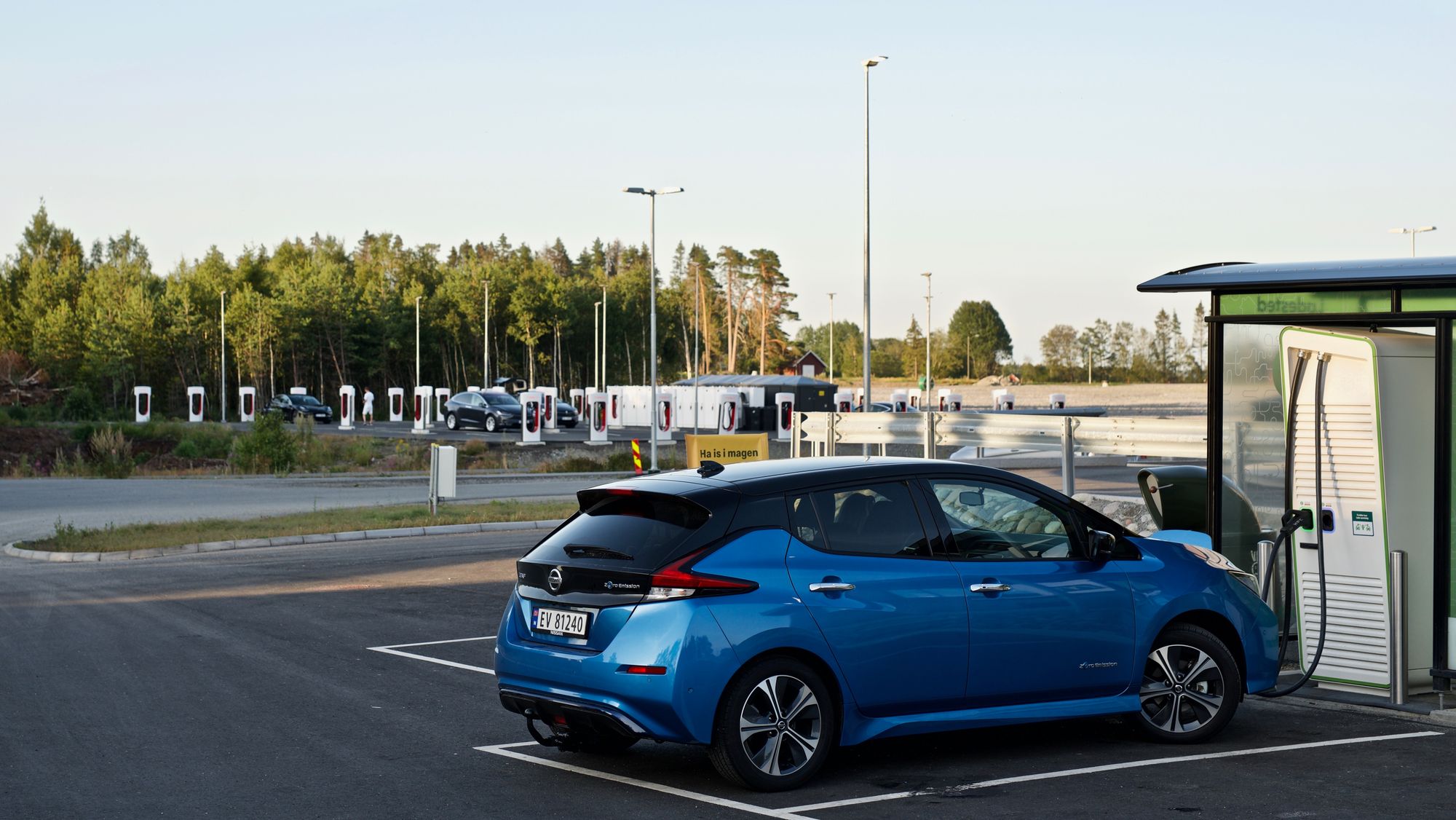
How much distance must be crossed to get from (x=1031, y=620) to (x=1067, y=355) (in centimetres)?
16749

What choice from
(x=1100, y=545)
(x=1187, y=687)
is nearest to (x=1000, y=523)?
(x=1100, y=545)

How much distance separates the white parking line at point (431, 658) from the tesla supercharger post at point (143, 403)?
6316cm

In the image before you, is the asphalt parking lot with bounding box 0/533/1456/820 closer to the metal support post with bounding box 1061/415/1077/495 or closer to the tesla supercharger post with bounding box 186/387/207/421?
the metal support post with bounding box 1061/415/1077/495

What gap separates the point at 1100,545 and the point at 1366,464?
2497 millimetres

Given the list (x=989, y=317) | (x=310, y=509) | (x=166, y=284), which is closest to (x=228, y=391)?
(x=166, y=284)

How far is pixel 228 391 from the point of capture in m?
101

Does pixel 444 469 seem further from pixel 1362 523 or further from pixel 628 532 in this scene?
pixel 628 532

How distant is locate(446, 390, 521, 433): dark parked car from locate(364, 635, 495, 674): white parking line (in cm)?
4807

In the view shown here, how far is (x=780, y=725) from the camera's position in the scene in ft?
21.4

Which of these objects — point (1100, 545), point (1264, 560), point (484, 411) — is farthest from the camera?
point (484, 411)

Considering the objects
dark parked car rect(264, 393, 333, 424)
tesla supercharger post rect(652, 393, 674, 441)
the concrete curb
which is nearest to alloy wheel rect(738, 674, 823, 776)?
the concrete curb

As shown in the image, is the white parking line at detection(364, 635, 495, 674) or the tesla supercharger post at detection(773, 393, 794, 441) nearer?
the white parking line at detection(364, 635, 495, 674)

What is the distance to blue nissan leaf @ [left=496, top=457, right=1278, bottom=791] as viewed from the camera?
6.36m

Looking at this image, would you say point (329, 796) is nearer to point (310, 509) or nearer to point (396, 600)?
point (396, 600)
